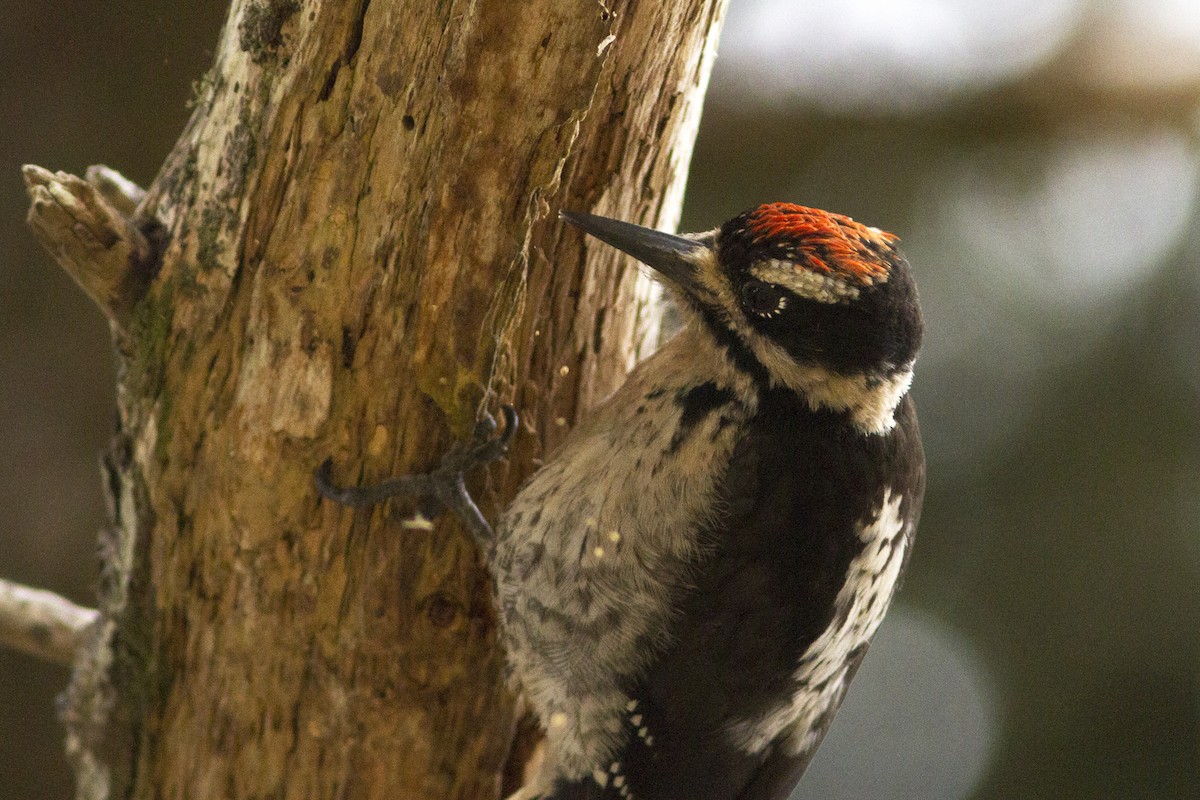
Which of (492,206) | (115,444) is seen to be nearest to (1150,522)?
(492,206)

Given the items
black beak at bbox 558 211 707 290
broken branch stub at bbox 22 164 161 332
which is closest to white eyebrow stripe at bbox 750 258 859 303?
black beak at bbox 558 211 707 290

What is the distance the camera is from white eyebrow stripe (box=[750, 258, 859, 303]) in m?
1.52

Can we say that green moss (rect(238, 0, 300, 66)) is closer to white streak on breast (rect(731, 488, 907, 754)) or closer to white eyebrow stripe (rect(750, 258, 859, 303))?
white eyebrow stripe (rect(750, 258, 859, 303))

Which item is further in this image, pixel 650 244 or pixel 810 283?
pixel 650 244

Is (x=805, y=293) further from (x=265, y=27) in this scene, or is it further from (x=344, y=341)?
(x=265, y=27)

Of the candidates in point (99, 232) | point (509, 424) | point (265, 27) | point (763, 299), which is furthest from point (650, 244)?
point (99, 232)

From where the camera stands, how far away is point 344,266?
151cm

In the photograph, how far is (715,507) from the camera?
63.4 inches

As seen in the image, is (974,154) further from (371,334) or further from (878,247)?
(371,334)

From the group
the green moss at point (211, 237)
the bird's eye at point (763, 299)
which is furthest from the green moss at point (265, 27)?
the bird's eye at point (763, 299)

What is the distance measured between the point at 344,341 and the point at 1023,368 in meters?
2.39

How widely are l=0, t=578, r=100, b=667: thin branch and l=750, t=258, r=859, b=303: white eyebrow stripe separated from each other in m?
1.49

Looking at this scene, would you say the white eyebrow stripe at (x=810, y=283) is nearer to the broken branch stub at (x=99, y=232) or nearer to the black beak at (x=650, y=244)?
the black beak at (x=650, y=244)

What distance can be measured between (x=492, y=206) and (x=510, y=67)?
0.20 meters
